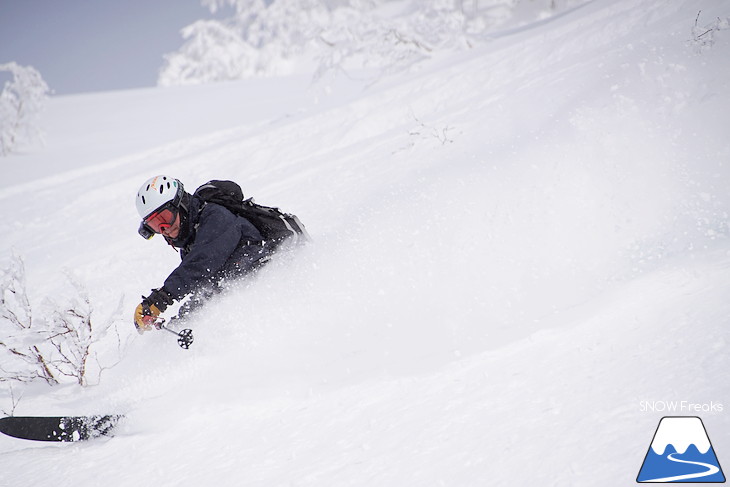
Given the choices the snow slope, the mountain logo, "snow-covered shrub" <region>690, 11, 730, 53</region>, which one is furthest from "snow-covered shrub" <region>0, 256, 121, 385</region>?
"snow-covered shrub" <region>690, 11, 730, 53</region>

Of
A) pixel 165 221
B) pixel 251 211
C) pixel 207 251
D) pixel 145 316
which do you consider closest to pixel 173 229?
pixel 165 221

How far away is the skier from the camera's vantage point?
3.40 m

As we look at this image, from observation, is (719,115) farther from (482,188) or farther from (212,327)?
(212,327)

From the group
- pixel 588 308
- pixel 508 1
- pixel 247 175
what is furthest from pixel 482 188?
pixel 508 1

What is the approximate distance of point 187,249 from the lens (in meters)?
3.87

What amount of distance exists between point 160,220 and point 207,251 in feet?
1.77

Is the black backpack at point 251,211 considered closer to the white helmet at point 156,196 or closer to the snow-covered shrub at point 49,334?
the white helmet at point 156,196

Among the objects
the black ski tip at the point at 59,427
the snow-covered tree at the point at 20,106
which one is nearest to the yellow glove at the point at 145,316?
the black ski tip at the point at 59,427

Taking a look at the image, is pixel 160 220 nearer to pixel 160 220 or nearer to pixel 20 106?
pixel 160 220

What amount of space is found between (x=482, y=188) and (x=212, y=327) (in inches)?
106

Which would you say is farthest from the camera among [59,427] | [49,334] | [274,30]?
[274,30]

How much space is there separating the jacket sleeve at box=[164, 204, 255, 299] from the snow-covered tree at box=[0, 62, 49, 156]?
1798 cm

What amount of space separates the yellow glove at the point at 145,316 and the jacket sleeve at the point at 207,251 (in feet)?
0.56

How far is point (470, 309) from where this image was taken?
3223 mm
